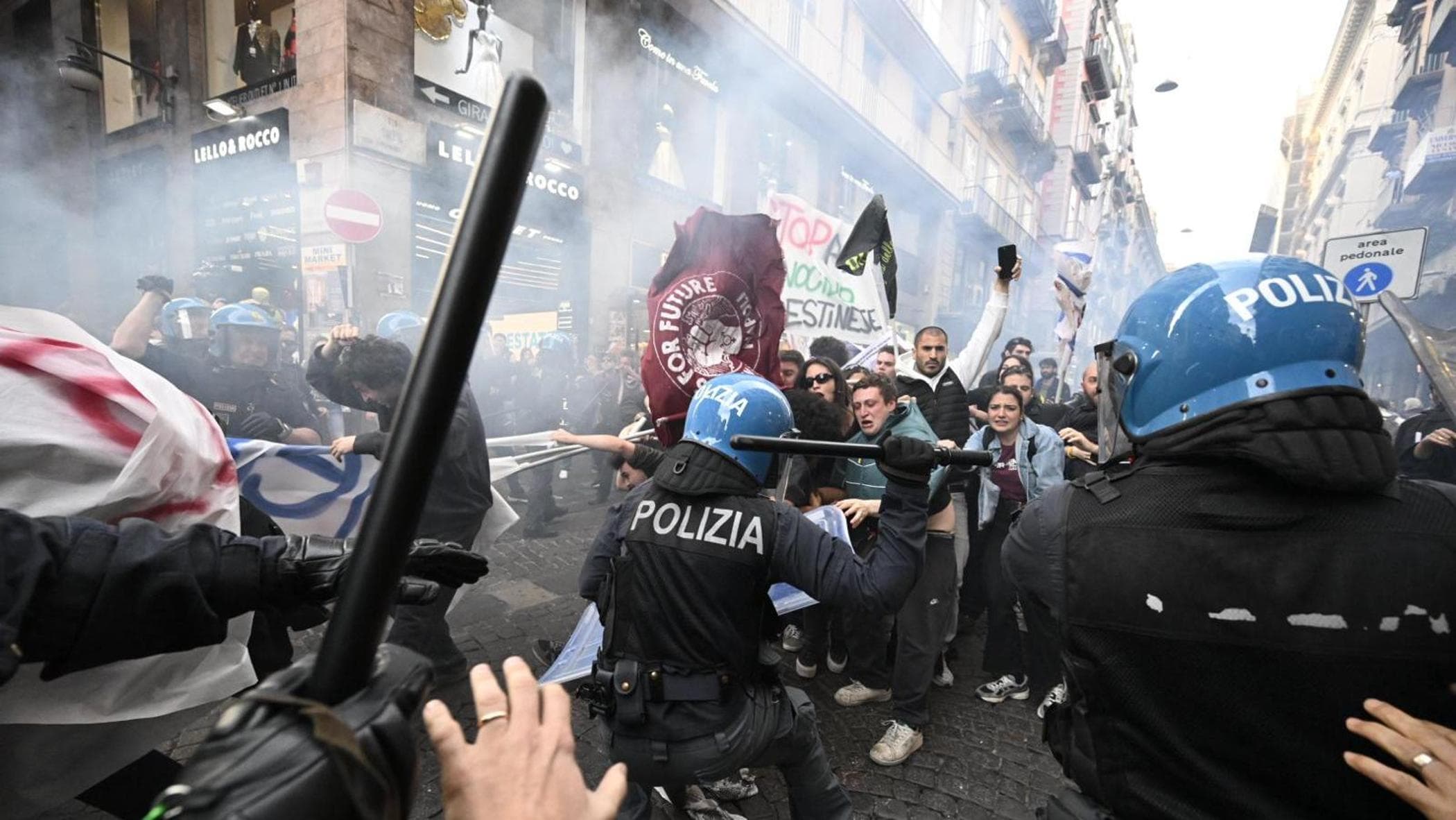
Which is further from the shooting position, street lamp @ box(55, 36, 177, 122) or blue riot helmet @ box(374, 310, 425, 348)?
street lamp @ box(55, 36, 177, 122)

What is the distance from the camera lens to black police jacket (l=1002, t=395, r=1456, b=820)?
0.94m

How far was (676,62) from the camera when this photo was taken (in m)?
11.7

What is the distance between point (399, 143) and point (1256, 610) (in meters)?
9.45

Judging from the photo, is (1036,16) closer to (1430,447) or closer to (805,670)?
(1430,447)

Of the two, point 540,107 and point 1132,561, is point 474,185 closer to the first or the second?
point 540,107

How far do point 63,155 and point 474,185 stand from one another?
1665 cm

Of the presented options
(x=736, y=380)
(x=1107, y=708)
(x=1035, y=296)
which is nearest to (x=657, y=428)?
(x=736, y=380)

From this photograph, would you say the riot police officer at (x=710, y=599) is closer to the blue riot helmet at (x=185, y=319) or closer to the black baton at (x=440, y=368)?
the black baton at (x=440, y=368)

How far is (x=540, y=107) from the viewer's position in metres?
0.51

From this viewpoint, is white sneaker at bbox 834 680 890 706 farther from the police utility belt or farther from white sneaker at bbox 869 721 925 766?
the police utility belt

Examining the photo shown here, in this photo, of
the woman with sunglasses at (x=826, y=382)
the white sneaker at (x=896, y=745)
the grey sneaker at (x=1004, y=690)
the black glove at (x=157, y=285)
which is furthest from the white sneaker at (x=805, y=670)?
the black glove at (x=157, y=285)

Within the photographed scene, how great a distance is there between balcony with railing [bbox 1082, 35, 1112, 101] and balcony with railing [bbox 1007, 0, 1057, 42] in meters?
6.03

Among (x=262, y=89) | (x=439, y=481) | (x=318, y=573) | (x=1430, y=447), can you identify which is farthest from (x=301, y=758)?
(x=262, y=89)

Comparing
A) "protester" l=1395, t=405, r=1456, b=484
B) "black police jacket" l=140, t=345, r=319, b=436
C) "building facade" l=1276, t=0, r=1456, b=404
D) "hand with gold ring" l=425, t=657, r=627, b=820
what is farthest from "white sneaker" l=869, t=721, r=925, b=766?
"building facade" l=1276, t=0, r=1456, b=404
